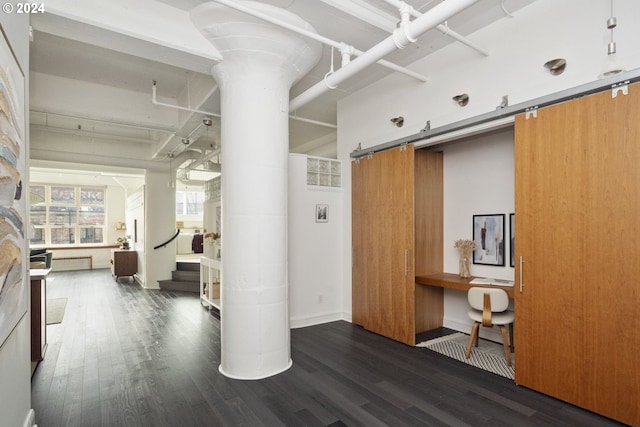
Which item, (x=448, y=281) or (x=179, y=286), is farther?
(x=179, y=286)

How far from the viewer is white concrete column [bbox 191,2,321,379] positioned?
3338mm

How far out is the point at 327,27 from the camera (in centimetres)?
350

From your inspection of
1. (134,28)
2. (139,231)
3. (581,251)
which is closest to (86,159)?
(139,231)

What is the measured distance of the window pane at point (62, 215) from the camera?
1138 cm

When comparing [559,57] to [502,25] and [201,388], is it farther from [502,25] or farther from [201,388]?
[201,388]

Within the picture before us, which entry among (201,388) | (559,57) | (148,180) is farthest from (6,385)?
(148,180)

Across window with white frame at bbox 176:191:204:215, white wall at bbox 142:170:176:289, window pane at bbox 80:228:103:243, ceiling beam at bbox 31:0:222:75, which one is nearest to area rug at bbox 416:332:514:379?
ceiling beam at bbox 31:0:222:75

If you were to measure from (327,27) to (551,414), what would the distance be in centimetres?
391

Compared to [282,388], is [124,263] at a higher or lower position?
higher

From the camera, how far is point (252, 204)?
3.36 m

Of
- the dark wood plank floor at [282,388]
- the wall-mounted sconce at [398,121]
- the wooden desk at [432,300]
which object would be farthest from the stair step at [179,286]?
the wall-mounted sconce at [398,121]

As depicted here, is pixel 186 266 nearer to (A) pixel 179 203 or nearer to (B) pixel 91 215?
(A) pixel 179 203

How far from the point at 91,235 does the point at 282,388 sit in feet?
38.7

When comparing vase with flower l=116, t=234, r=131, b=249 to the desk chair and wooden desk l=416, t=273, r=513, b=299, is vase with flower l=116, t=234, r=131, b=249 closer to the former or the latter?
wooden desk l=416, t=273, r=513, b=299
